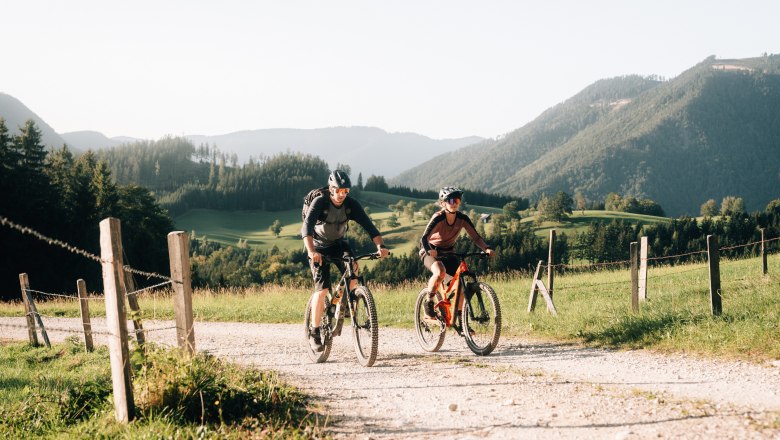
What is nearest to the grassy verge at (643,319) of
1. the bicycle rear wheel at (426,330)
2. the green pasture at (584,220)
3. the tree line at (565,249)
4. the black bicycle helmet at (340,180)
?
the bicycle rear wheel at (426,330)

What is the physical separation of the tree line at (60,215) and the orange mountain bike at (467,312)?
1657 inches

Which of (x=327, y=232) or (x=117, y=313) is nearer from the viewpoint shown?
(x=117, y=313)

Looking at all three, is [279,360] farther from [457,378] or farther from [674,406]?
[674,406]

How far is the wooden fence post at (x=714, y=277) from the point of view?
9305mm

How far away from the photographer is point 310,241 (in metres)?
8.16

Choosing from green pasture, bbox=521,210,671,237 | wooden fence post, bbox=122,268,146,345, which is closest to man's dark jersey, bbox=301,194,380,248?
wooden fence post, bbox=122,268,146,345

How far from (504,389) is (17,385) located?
7.49 metres

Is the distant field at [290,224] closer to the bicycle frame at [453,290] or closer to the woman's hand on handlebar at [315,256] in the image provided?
the bicycle frame at [453,290]

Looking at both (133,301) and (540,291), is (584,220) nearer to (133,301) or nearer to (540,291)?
(540,291)

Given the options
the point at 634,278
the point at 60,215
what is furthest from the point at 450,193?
the point at 60,215

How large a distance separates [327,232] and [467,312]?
8.09ft

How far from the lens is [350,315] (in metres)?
8.54

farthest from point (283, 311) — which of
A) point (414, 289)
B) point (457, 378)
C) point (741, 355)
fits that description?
point (741, 355)

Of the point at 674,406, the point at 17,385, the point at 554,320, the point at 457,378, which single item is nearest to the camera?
the point at 674,406
